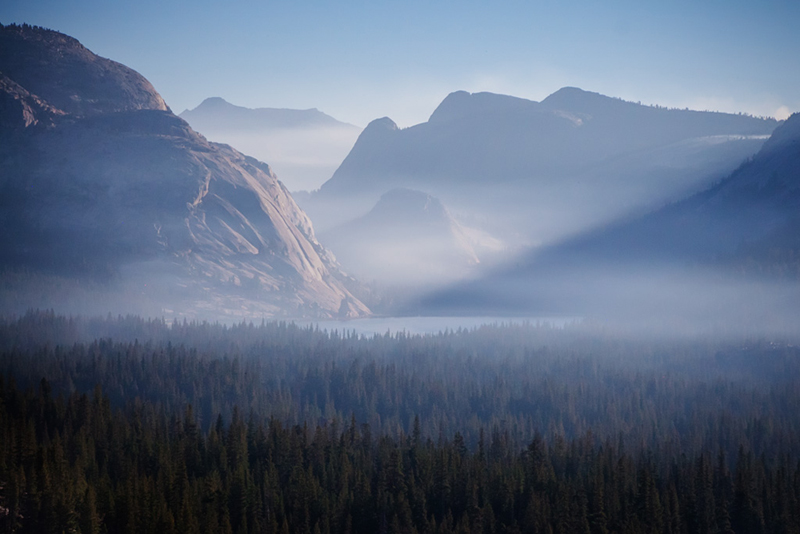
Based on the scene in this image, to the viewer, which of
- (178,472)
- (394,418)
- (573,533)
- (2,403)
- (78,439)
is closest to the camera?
(573,533)

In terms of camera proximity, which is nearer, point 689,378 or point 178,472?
point 178,472

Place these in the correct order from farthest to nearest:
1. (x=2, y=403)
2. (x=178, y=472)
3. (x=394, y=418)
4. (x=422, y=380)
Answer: (x=422, y=380) → (x=394, y=418) → (x=2, y=403) → (x=178, y=472)

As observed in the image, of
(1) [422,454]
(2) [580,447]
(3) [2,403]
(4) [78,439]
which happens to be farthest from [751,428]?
(3) [2,403]

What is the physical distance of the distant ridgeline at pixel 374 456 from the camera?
292 feet

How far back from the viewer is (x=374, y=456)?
113750 millimetres

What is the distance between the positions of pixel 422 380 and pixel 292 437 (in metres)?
74.8

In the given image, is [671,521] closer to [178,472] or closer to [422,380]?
[178,472]

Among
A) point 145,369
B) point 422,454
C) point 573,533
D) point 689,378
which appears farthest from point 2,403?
point 689,378

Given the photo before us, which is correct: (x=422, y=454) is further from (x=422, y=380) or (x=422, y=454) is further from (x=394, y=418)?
(x=422, y=380)

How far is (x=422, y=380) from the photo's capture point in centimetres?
18362

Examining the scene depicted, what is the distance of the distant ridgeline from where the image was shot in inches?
3501

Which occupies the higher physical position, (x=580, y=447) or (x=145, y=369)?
(x=145, y=369)

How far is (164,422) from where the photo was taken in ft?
409

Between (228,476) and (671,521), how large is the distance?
53.0 m
